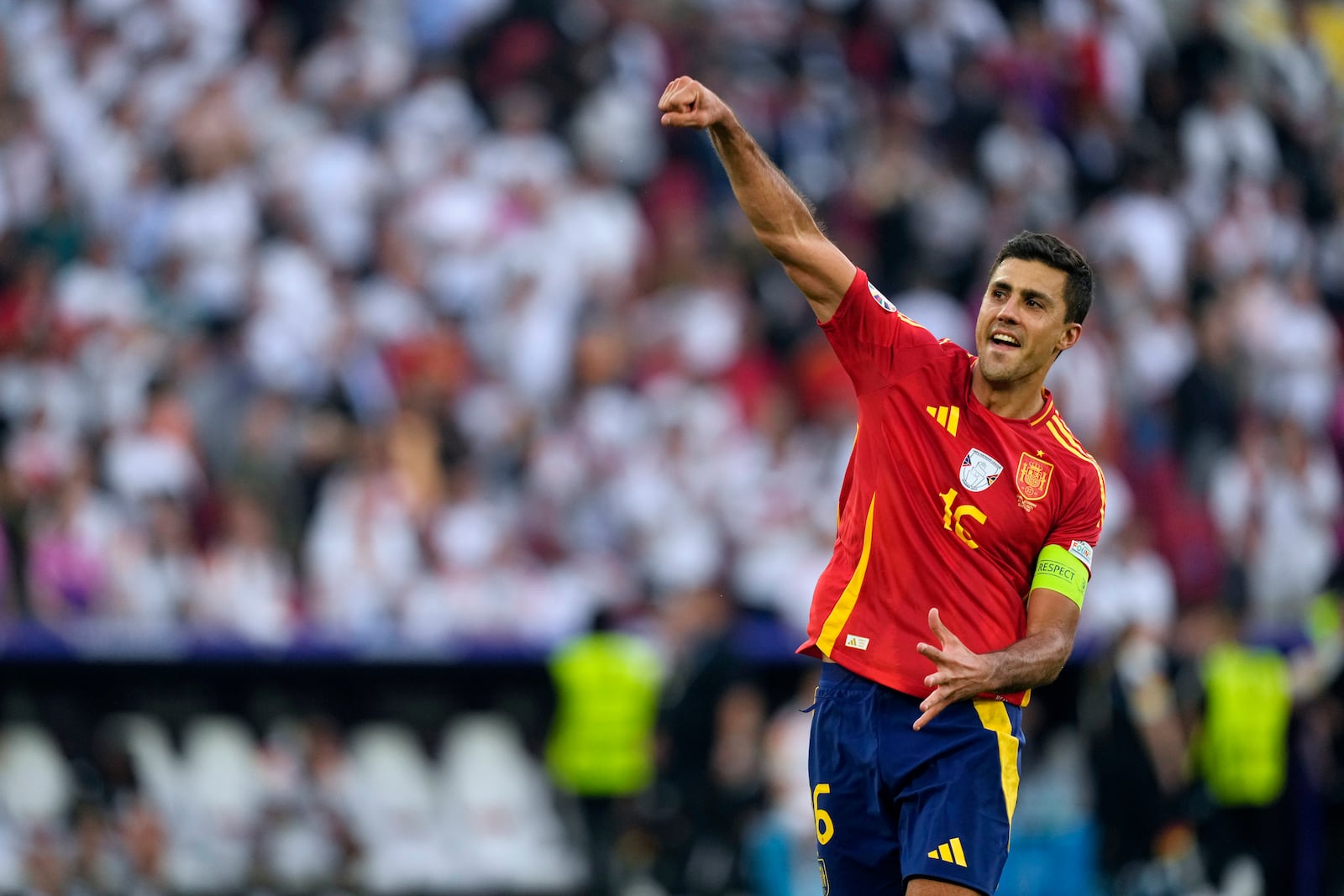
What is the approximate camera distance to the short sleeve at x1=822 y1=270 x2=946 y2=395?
588 cm

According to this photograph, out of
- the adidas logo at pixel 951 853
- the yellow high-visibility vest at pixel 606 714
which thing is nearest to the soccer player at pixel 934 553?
the adidas logo at pixel 951 853

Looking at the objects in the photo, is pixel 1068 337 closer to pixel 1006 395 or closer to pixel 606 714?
pixel 1006 395

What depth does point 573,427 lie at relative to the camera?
1384 cm

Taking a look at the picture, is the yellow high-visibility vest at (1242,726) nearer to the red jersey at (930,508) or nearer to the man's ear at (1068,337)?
the red jersey at (930,508)

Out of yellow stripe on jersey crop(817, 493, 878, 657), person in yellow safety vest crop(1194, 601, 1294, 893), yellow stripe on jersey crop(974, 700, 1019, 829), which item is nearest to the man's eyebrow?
yellow stripe on jersey crop(817, 493, 878, 657)

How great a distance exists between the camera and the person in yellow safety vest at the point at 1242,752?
12.1 metres

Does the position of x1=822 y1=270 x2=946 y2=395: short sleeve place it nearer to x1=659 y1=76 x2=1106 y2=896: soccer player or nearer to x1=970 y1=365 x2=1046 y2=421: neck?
x1=659 y1=76 x2=1106 y2=896: soccer player

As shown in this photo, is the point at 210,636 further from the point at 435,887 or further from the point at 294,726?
the point at 435,887

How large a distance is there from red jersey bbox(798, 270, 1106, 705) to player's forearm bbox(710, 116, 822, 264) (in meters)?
0.25

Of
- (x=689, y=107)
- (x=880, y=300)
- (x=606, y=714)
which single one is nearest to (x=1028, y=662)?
(x=880, y=300)

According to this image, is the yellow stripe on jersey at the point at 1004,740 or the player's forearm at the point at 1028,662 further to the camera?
the yellow stripe on jersey at the point at 1004,740

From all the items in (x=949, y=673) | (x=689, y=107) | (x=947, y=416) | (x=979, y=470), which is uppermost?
(x=689, y=107)

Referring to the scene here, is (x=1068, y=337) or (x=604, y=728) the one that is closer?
(x=1068, y=337)

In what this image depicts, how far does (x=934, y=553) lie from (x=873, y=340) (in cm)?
68
